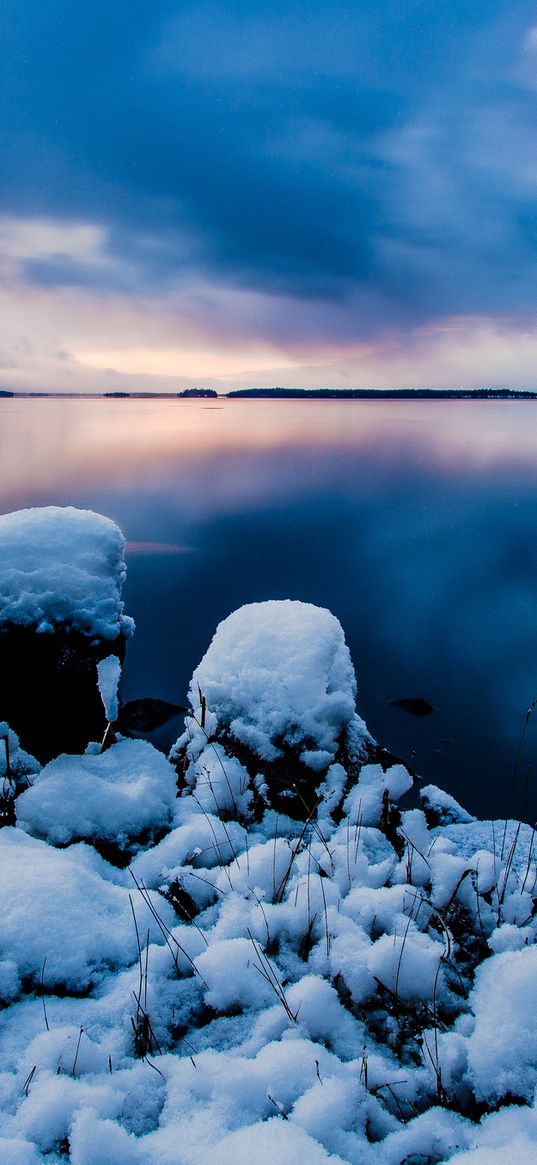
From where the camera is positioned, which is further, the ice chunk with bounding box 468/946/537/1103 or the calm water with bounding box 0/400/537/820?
the calm water with bounding box 0/400/537/820

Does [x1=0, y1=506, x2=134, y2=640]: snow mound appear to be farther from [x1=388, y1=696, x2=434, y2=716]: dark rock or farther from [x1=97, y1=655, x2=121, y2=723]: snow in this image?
[x1=388, y1=696, x2=434, y2=716]: dark rock

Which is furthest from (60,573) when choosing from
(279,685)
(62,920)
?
(62,920)

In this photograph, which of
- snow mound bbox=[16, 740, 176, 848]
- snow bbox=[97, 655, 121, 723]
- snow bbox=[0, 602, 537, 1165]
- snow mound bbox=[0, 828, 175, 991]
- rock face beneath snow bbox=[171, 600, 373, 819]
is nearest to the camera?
snow bbox=[0, 602, 537, 1165]

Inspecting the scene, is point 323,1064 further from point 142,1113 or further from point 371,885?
point 371,885

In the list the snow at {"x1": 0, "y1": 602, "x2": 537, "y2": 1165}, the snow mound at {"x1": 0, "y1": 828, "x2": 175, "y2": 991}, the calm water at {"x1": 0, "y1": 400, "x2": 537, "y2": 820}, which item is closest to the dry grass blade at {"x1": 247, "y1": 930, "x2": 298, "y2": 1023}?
the snow at {"x1": 0, "y1": 602, "x2": 537, "y2": 1165}

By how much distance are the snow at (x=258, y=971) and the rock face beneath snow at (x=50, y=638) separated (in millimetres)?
273

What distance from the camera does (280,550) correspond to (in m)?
14.9

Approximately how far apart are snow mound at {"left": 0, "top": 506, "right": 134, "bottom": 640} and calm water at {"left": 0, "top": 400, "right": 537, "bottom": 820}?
3.61 meters

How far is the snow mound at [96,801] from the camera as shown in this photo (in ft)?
9.87

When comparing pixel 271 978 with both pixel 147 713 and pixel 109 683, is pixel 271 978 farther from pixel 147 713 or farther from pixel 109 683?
pixel 147 713

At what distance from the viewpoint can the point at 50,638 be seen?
3.76 metres

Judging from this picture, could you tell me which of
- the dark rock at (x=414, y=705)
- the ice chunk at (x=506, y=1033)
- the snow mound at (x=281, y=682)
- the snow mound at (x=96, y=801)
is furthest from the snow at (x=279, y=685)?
the dark rock at (x=414, y=705)

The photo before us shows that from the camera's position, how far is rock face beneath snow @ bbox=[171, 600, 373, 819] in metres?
3.45

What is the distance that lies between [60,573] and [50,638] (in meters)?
0.41
